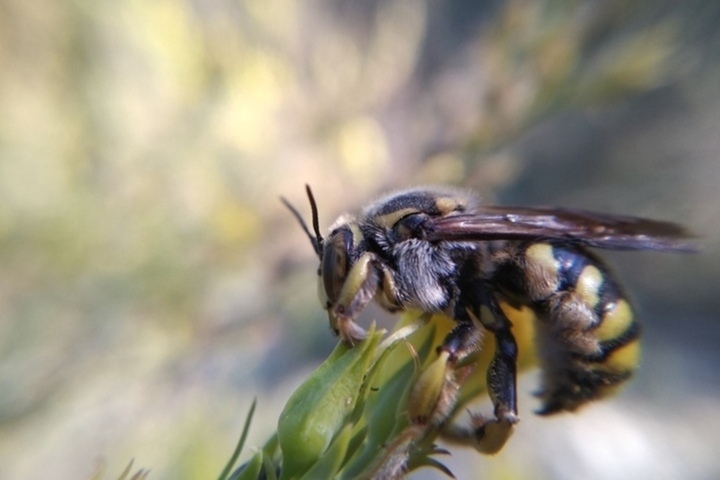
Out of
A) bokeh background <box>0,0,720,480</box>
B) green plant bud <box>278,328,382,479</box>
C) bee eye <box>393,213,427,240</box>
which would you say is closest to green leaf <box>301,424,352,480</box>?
green plant bud <box>278,328,382,479</box>

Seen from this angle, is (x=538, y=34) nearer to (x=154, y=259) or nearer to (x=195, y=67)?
(x=195, y=67)

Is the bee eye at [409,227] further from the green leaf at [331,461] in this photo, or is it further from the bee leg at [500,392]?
the green leaf at [331,461]

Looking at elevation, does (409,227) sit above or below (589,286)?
above

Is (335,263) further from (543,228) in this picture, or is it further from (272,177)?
(272,177)

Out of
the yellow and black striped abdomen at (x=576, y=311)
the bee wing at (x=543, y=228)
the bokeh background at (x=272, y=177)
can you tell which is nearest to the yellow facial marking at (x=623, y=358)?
the yellow and black striped abdomen at (x=576, y=311)

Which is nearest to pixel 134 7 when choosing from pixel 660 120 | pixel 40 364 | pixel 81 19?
pixel 81 19

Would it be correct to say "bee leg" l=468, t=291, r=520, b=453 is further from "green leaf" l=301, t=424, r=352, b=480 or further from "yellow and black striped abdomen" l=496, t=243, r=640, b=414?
"green leaf" l=301, t=424, r=352, b=480

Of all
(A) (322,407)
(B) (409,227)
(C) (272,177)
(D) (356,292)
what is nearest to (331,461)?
(A) (322,407)
